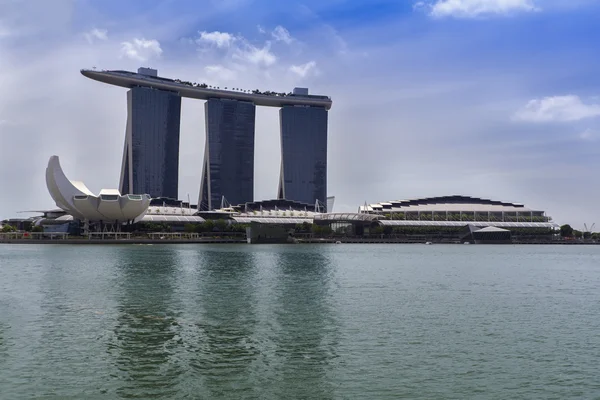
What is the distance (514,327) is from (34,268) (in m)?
38.4

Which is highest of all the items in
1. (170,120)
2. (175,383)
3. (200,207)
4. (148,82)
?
(148,82)

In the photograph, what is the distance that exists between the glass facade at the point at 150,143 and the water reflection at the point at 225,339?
128 metres

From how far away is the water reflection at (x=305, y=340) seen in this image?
13969 millimetres

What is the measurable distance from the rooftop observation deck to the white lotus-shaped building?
51275 millimetres

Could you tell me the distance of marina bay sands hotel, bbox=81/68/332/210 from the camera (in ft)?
526

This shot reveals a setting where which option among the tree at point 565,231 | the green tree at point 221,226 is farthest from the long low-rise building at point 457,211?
the green tree at point 221,226

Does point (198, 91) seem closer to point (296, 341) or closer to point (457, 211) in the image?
point (457, 211)

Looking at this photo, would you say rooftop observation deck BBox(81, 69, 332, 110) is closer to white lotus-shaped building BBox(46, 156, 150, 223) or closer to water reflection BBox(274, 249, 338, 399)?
white lotus-shaped building BBox(46, 156, 150, 223)

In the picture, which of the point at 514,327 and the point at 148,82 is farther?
the point at 148,82

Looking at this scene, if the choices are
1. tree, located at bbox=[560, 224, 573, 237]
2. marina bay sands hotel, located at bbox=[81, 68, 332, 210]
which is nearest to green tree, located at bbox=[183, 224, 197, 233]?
marina bay sands hotel, located at bbox=[81, 68, 332, 210]

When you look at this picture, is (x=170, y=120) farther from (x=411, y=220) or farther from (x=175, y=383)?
(x=175, y=383)

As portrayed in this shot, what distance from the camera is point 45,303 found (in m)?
27.1

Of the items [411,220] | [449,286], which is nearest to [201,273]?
[449,286]

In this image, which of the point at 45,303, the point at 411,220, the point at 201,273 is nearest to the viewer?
the point at 45,303
